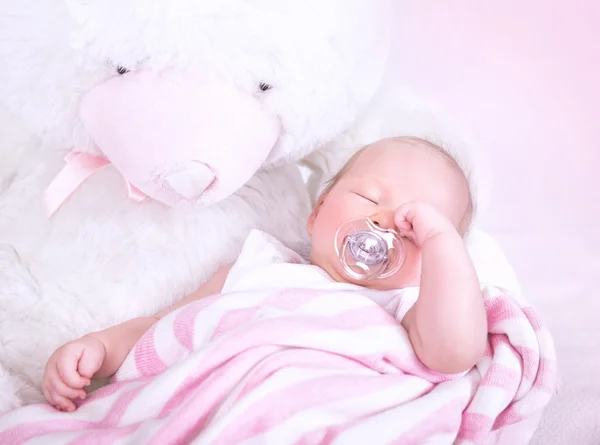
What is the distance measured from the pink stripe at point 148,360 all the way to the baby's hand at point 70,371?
0.04m

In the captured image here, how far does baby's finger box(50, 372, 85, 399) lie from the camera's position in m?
0.80

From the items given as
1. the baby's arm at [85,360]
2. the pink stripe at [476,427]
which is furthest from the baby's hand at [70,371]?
the pink stripe at [476,427]

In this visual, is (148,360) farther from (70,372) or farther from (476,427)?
(476,427)

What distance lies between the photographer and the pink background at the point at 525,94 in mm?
1374

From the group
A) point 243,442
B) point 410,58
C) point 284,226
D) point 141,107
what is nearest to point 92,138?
point 141,107

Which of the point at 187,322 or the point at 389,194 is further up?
the point at 389,194

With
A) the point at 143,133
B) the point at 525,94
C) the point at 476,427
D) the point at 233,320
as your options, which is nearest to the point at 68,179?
the point at 143,133

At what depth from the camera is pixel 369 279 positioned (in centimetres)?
92

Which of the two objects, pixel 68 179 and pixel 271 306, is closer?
pixel 271 306

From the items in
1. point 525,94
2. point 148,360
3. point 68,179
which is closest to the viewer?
point 148,360

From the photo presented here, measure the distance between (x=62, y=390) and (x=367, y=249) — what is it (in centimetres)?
38

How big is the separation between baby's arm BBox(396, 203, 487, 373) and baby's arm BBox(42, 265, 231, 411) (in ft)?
1.11

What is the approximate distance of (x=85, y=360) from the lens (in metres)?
0.82

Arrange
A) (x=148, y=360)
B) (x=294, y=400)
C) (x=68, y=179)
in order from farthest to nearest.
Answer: (x=68, y=179) < (x=148, y=360) < (x=294, y=400)
